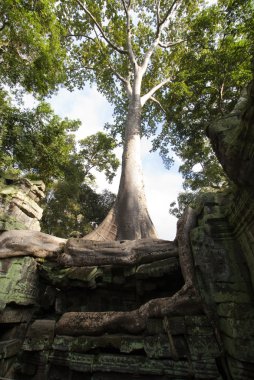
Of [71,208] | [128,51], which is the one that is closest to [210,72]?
[128,51]

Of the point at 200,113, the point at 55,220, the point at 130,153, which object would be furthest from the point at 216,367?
the point at 55,220

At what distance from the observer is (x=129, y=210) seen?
526 cm

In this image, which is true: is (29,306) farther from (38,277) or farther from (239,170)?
(239,170)

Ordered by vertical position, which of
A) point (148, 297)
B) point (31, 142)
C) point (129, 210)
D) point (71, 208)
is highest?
point (71, 208)

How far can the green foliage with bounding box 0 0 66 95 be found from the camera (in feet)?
21.0

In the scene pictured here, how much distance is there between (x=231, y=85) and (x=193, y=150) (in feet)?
8.84

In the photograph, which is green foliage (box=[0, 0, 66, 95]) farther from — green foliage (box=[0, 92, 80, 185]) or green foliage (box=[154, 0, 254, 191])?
green foliage (box=[154, 0, 254, 191])

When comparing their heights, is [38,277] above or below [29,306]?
above

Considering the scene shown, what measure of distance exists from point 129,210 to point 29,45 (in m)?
5.95

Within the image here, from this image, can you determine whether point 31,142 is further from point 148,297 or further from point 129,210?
point 148,297

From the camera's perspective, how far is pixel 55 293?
3611 mm

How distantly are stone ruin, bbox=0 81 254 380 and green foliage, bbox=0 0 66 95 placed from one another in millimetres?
5529

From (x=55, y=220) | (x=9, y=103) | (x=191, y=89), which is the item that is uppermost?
(x=191, y=89)

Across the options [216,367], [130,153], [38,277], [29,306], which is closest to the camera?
[216,367]
